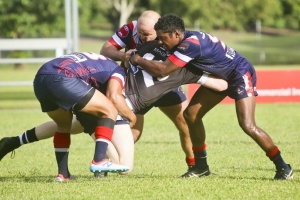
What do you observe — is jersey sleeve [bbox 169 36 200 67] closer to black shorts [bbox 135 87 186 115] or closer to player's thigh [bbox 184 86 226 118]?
player's thigh [bbox 184 86 226 118]

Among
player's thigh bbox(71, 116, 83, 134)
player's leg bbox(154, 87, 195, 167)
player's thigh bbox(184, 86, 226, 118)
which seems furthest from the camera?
player's leg bbox(154, 87, 195, 167)

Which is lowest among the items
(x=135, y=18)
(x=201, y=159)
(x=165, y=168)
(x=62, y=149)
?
(x=135, y=18)

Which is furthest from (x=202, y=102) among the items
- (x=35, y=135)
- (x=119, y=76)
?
(x=35, y=135)

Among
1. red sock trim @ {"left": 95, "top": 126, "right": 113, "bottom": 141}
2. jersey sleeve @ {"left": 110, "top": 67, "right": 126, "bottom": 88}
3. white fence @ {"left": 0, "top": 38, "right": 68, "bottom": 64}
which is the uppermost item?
jersey sleeve @ {"left": 110, "top": 67, "right": 126, "bottom": 88}

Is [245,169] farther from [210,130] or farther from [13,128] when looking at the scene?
[13,128]

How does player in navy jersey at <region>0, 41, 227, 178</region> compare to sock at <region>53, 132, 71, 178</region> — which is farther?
sock at <region>53, 132, 71, 178</region>

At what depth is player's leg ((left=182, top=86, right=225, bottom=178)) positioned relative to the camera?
7949 mm

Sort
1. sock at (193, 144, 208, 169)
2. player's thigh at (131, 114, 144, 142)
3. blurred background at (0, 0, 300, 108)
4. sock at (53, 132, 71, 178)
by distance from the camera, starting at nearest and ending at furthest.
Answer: sock at (53, 132, 71, 178) < sock at (193, 144, 208, 169) < player's thigh at (131, 114, 144, 142) < blurred background at (0, 0, 300, 108)

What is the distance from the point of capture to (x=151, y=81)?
768cm

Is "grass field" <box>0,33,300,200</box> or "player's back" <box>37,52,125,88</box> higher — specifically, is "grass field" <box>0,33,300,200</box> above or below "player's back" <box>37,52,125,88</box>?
below

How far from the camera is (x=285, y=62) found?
143ft

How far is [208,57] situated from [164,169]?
7.08 feet

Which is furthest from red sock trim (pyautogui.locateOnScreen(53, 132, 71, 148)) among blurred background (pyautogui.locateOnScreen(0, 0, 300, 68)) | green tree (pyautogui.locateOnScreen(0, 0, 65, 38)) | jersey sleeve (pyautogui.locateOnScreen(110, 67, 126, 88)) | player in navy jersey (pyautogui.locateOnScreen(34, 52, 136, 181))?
green tree (pyautogui.locateOnScreen(0, 0, 65, 38))

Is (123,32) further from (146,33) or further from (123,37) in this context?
(146,33)
